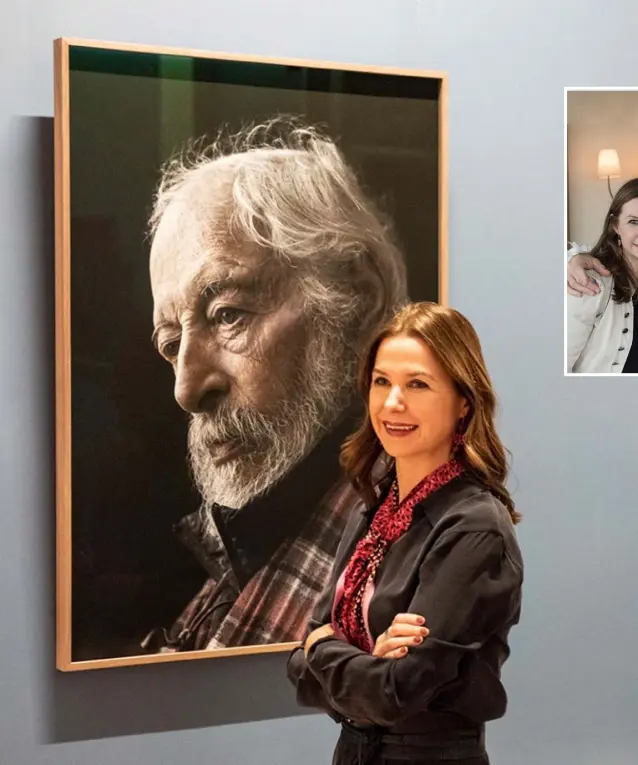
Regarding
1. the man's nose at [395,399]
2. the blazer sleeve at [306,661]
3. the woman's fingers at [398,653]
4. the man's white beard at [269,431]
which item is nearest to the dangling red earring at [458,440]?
the man's nose at [395,399]

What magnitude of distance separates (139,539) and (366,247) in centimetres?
76

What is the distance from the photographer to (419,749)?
73.7 inches

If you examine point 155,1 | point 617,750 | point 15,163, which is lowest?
point 617,750

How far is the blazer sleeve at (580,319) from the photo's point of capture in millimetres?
2912

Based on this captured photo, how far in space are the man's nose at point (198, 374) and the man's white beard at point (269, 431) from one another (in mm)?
28

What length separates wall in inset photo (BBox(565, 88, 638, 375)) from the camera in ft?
9.54

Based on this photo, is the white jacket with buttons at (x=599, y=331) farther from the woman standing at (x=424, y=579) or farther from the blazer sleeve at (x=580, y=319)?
the woman standing at (x=424, y=579)

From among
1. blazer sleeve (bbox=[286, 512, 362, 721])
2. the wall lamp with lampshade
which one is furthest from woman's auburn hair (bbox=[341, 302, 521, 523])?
the wall lamp with lampshade

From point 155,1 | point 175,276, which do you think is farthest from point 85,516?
point 155,1

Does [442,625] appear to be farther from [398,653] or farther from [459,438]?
[459,438]

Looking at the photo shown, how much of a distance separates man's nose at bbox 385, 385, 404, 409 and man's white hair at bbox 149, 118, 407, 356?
730 millimetres

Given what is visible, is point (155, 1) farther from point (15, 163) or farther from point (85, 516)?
point (85, 516)

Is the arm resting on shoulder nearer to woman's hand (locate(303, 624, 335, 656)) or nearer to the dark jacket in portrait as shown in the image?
the dark jacket in portrait

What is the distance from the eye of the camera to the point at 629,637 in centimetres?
296
